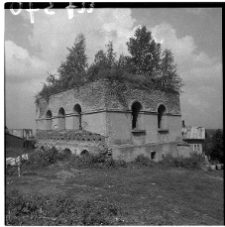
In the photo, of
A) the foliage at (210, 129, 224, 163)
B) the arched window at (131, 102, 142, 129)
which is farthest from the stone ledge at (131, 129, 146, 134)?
the foliage at (210, 129, 224, 163)

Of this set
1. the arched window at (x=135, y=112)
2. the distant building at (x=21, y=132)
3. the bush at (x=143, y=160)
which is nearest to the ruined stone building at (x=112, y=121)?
the arched window at (x=135, y=112)

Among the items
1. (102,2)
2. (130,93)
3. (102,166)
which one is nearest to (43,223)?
(102,166)

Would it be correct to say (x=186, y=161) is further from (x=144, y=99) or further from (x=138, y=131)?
(x=144, y=99)

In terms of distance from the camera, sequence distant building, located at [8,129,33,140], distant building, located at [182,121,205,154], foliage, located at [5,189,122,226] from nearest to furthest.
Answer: foliage, located at [5,189,122,226]
distant building, located at [8,129,33,140]
distant building, located at [182,121,205,154]

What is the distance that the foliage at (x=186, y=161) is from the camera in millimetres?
7802

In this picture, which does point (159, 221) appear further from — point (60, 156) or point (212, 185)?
point (60, 156)

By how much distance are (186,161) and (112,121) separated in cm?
397

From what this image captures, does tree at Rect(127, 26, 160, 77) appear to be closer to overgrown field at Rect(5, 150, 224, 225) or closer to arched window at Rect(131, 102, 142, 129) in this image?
arched window at Rect(131, 102, 142, 129)

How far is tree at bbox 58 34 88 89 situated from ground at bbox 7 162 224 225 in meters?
3.65

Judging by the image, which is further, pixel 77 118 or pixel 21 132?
pixel 77 118

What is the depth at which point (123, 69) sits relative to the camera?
7559 millimetres

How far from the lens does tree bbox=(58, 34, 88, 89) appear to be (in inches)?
199

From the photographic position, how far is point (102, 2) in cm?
357

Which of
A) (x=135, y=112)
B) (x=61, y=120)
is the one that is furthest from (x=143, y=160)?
(x=61, y=120)
